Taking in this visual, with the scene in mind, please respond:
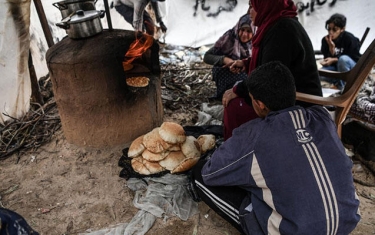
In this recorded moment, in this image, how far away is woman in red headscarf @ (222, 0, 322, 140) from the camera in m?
2.15

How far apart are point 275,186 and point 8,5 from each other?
142 inches

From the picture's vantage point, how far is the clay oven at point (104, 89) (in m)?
2.81

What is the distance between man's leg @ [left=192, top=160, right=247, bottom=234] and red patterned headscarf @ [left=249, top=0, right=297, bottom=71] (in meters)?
1.22

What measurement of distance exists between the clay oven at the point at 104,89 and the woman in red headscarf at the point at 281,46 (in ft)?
3.81

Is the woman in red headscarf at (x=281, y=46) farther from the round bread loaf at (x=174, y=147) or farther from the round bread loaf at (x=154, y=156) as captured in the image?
the round bread loaf at (x=154, y=156)

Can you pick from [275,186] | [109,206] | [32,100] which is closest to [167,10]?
[32,100]

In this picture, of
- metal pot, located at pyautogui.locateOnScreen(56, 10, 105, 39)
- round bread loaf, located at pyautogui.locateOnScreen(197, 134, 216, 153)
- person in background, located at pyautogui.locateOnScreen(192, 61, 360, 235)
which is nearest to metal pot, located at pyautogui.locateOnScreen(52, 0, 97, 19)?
metal pot, located at pyautogui.locateOnScreen(56, 10, 105, 39)

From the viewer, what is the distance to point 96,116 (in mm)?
3055

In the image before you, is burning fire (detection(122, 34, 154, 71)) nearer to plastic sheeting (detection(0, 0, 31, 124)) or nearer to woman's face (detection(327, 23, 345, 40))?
plastic sheeting (detection(0, 0, 31, 124))

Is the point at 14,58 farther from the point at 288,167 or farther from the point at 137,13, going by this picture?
the point at 137,13

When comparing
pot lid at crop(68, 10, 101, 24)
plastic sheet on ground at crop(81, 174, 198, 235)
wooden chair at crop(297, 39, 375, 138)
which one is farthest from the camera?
pot lid at crop(68, 10, 101, 24)

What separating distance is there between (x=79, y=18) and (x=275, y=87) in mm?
1997

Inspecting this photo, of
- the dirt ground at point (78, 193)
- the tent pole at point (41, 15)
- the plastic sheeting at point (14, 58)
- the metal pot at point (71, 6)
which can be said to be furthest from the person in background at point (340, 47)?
the plastic sheeting at point (14, 58)

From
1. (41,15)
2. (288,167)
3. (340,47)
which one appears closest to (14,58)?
(41,15)
